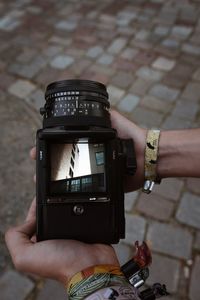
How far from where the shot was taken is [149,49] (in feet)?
15.1

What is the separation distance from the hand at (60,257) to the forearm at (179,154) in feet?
2.03

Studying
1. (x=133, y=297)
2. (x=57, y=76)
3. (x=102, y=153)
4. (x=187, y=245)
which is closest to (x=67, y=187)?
(x=102, y=153)

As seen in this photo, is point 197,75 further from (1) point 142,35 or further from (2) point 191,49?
(1) point 142,35

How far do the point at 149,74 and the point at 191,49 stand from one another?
2.66ft

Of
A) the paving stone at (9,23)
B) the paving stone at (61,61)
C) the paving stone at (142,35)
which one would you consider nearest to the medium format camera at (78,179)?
the paving stone at (61,61)

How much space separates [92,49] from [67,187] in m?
3.40

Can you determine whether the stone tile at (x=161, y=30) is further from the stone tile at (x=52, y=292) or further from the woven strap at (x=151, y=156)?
the stone tile at (x=52, y=292)

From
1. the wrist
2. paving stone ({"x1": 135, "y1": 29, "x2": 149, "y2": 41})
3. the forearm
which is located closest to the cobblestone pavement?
paving stone ({"x1": 135, "y1": 29, "x2": 149, "y2": 41})

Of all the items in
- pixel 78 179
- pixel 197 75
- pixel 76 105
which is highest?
pixel 197 75

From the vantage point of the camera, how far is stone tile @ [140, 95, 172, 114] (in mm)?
3797

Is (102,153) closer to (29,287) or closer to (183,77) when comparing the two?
(29,287)

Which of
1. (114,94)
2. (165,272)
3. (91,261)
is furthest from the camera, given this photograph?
(114,94)

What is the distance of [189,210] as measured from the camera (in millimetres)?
2906

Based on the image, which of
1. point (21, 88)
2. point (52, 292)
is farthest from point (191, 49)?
point (52, 292)
